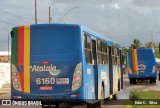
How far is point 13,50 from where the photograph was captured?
1455cm

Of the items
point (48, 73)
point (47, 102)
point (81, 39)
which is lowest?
point (47, 102)

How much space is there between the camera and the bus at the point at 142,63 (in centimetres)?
3912

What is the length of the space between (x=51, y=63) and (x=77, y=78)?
997mm

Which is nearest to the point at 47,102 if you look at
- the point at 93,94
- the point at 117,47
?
the point at 93,94

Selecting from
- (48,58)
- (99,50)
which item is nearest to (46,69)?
(48,58)

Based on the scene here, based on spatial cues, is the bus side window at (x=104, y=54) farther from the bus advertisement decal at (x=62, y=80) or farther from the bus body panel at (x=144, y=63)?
the bus body panel at (x=144, y=63)

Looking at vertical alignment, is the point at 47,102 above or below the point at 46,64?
below

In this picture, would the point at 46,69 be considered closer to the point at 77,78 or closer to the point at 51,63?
the point at 51,63

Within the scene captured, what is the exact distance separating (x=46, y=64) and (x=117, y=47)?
995 cm

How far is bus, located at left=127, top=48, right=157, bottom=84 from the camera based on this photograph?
39125 mm

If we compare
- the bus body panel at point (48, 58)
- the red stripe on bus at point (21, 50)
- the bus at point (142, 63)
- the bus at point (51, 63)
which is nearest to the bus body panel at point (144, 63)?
the bus at point (142, 63)

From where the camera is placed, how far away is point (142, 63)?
39.2 metres

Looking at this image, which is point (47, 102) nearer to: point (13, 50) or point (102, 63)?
point (13, 50)

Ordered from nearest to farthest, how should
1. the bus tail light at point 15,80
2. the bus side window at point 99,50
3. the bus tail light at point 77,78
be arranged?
the bus tail light at point 77,78, the bus tail light at point 15,80, the bus side window at point 99,50
